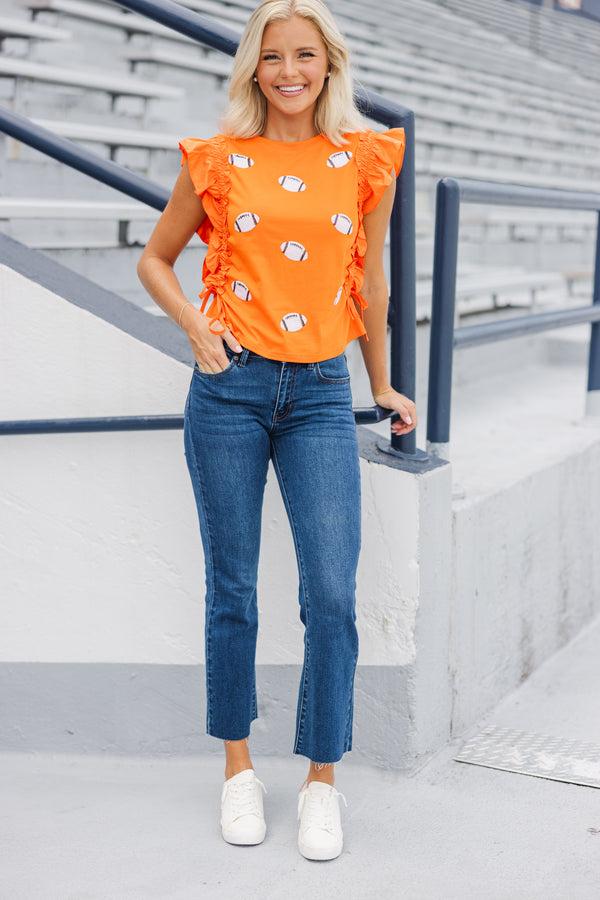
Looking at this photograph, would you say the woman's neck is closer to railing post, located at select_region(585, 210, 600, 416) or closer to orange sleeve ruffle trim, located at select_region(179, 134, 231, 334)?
orange sleeve ruffle trim, located at select_region(179, 134, 231, 334)

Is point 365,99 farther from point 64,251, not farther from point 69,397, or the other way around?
point 64,251

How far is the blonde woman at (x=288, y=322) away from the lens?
1.57 metres

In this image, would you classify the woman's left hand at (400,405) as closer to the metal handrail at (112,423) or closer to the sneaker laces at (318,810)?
the metal handrail at (112,423)

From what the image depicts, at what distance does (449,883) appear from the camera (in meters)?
1.64

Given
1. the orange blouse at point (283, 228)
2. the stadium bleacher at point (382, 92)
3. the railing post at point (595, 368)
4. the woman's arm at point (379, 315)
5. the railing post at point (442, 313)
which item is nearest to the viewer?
the orange blouse at point (283, 228)

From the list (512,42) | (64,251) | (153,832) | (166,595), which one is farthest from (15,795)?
(512,42)

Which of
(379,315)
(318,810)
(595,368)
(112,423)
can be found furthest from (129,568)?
(595,368)

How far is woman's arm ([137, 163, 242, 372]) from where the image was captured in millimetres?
1582

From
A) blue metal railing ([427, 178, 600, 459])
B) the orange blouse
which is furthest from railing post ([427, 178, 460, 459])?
the orange blouse

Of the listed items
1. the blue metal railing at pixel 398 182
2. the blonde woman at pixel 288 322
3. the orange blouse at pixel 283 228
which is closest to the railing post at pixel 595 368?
the blue metal railing at pixel 398 182

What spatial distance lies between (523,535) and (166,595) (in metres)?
0.94

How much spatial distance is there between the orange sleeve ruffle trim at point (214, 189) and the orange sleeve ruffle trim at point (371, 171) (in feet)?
0.74

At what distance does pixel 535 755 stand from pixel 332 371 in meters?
1.06

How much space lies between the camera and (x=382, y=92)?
8.80 metres
